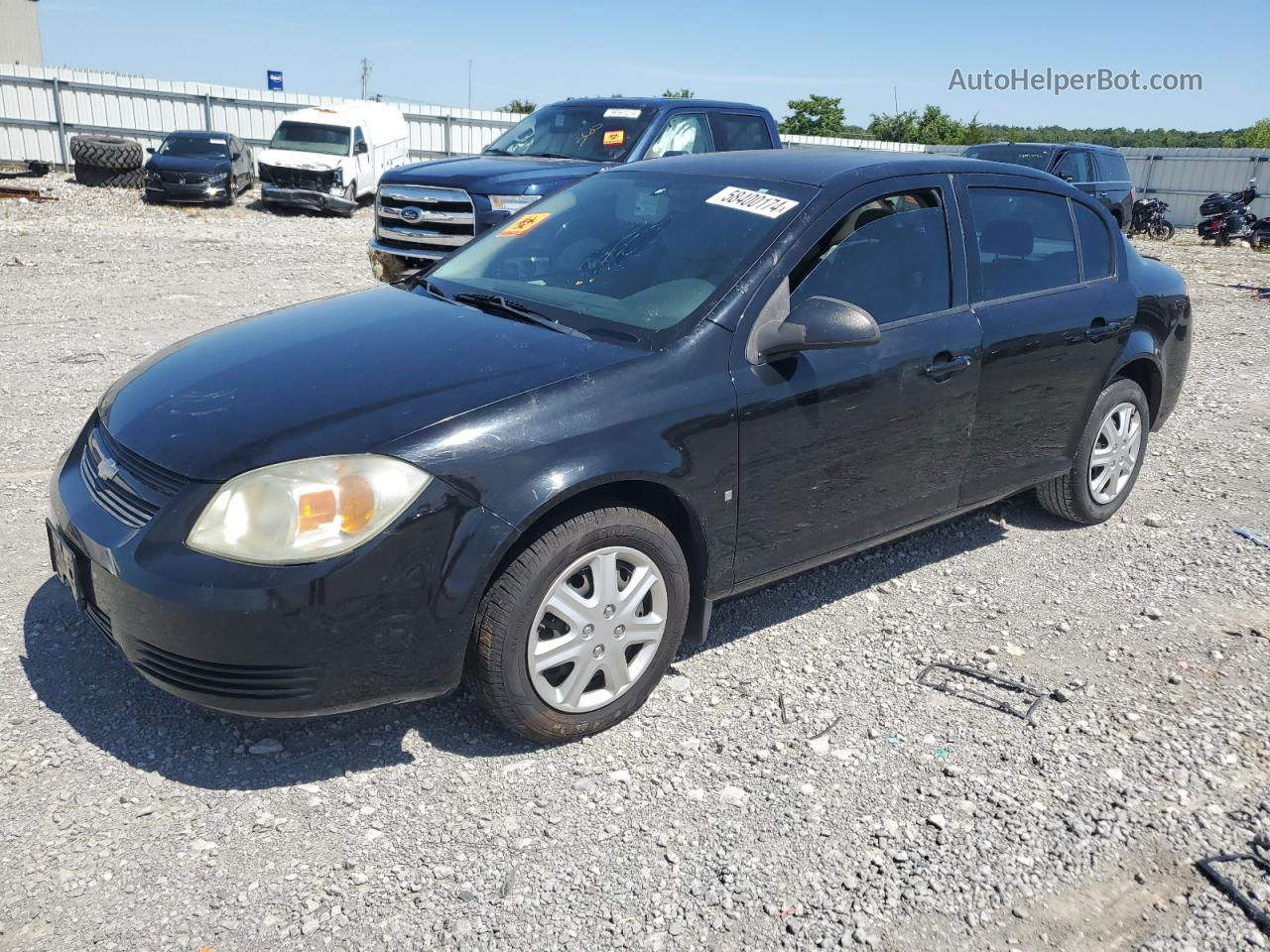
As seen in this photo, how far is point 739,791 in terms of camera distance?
306 centimetres

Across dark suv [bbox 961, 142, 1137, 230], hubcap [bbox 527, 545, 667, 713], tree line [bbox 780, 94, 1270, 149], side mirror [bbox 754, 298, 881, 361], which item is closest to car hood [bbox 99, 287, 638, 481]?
side mirror [bbox 754, 298, 881, 361]

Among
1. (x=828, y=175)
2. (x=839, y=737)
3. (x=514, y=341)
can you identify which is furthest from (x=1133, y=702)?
(x=514, y=341)

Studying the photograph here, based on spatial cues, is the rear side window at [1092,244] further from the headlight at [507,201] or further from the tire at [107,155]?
the tire at [107,155]

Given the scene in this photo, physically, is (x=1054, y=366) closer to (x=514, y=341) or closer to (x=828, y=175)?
(x=828, y=175)

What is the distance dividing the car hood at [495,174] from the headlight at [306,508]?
22.5 ft

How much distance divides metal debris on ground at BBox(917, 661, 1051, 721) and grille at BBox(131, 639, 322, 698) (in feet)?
7.07

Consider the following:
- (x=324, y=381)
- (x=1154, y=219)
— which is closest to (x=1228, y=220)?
(x=1154, y=219)

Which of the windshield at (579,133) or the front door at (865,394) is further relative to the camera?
the windshield at (579,133)

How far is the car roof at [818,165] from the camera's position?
3.89 metres

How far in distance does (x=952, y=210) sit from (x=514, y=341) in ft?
6.38

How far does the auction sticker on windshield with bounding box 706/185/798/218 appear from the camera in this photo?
3.69m

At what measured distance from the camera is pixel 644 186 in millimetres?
4219

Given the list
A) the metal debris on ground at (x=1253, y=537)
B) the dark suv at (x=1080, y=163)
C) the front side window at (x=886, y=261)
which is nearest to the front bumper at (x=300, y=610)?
the front side window at (x=886, y=261)

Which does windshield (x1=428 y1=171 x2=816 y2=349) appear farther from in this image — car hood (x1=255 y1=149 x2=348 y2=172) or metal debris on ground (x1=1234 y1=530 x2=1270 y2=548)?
car hood (x1=255 y1=149 x2=348 y2=172)
